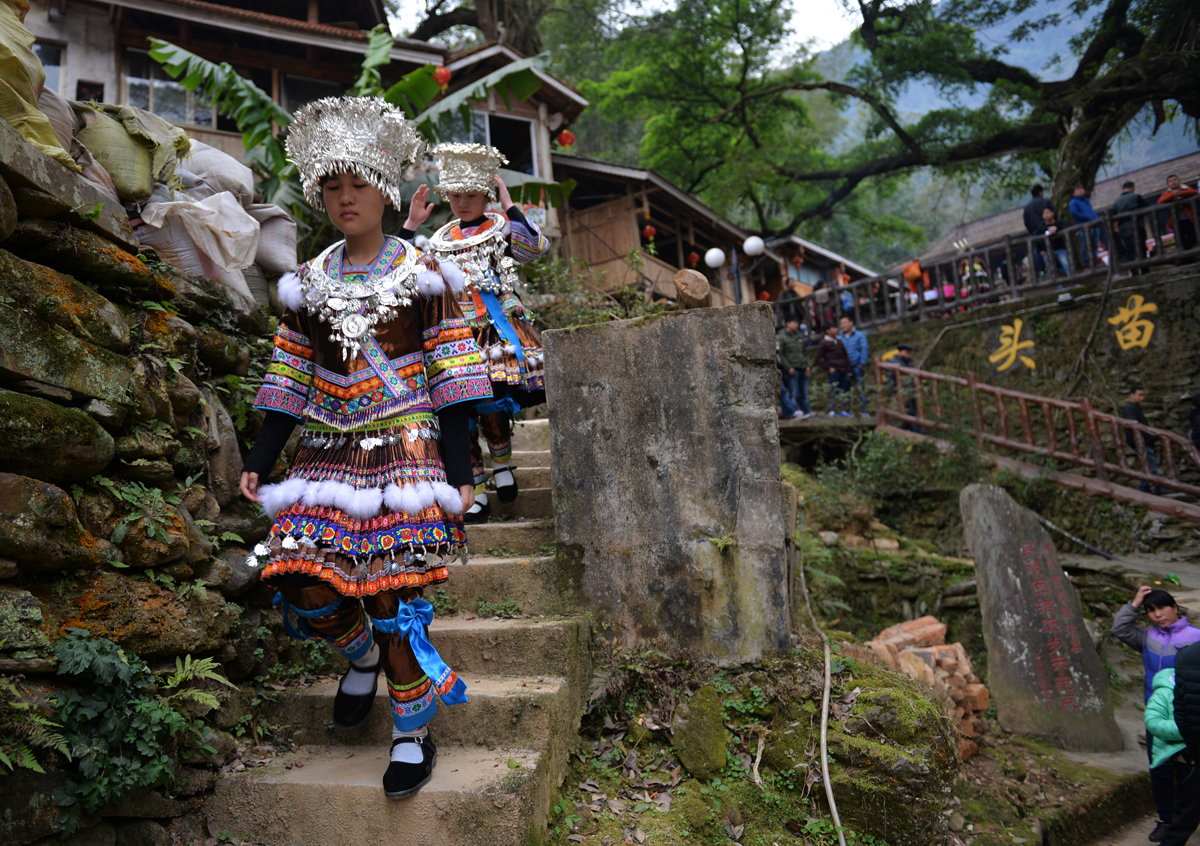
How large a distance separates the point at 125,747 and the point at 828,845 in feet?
8.47

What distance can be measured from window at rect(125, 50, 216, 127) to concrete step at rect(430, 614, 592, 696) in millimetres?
11479

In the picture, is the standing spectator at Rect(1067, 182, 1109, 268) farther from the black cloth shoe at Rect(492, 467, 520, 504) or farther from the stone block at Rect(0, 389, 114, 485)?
the stone block at Rect(0, 389, 114, 485)

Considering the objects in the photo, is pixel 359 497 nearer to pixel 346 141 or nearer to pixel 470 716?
pixel 470 716

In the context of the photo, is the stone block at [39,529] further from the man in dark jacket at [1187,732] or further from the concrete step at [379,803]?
the man in dark jacket at [1187,732]

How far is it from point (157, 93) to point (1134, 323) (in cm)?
1571

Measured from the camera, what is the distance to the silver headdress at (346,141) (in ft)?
8.64

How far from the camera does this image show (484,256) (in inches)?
172

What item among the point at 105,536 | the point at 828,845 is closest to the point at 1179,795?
the point at 828,845

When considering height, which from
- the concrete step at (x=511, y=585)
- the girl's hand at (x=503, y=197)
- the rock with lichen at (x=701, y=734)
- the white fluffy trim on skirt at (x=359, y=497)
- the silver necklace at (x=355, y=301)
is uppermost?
the girl's hand at (x=503, y=197)

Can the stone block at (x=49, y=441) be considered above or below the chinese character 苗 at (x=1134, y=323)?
below

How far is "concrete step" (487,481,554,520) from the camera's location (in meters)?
4.42

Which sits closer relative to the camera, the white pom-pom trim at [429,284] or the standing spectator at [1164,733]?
the white pom-pom trim at [429,284]

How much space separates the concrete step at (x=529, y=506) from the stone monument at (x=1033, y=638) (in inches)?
165

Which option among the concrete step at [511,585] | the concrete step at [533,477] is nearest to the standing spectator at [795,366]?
the concrete step at [533,477]
